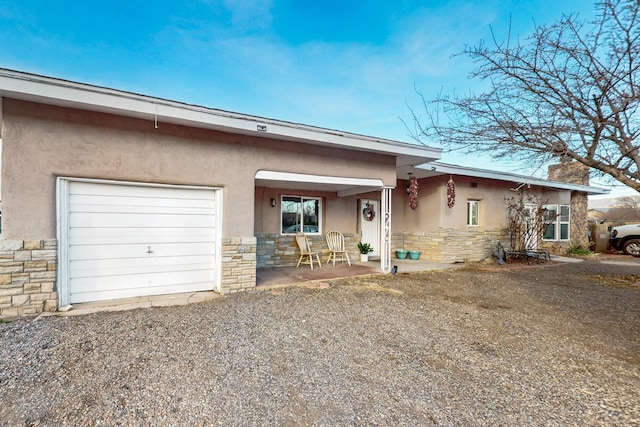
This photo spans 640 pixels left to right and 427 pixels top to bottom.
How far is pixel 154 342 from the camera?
2.77 metres

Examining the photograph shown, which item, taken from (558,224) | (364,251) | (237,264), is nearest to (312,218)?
(364,251)

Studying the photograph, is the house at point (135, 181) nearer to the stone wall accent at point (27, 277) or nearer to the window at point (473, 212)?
the stone wall accent at point (27, 277)

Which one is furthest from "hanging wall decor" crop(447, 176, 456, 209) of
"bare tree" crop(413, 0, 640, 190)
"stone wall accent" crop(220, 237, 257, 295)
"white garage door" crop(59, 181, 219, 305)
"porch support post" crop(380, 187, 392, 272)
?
"white garage door" crop(59, 181, 219, 305)

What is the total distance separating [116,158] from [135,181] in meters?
0.38

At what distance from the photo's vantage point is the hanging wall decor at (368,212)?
859 cm

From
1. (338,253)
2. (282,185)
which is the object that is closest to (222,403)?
(282,185)

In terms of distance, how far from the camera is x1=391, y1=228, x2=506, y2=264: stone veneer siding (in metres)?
8.24

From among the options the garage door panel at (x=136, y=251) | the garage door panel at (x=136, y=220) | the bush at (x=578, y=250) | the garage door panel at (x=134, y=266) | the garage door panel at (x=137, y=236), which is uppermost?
the garage door panel at (x=136, y=220)

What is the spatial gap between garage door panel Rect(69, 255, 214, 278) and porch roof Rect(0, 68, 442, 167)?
2.06 metres

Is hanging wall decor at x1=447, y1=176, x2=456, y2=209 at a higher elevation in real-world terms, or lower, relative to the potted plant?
higher

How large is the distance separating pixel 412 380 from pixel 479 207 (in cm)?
830

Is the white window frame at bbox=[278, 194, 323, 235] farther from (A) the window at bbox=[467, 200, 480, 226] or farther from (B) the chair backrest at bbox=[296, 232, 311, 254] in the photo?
(A) the window at bbox=[467, 200, 480, 226]

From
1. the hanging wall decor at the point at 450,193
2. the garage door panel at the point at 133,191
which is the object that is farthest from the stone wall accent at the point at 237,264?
the hanging wall decor at the point at 450,193

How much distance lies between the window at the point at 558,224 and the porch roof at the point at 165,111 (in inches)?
338
